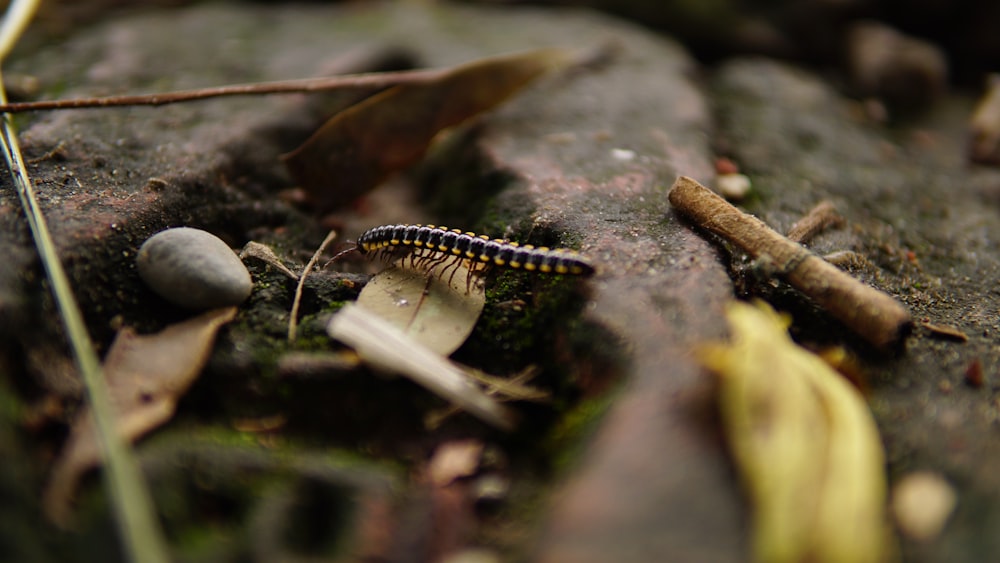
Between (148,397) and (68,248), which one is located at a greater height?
(68,248)

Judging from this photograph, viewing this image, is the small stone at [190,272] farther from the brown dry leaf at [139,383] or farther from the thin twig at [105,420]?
the thin twig at [105,420]

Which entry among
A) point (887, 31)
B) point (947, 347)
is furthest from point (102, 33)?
point (887, 31)

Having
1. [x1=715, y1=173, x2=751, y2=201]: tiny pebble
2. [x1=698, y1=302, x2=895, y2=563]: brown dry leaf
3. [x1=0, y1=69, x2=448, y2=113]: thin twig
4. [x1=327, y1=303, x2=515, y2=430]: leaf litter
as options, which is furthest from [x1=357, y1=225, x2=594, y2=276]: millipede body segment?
[x1=715, y1=173, x2=751, y2=201]: tiny pebble

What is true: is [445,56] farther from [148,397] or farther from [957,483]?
[957,483]

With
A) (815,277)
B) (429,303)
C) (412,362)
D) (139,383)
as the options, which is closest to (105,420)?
(139,383)

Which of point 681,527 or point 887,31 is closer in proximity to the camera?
point 681,527

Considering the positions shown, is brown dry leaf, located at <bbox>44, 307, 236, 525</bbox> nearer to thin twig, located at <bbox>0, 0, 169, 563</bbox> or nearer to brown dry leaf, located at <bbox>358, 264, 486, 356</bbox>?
thin twig, located at <bbox>0, 0, 169, 563</bbox>
